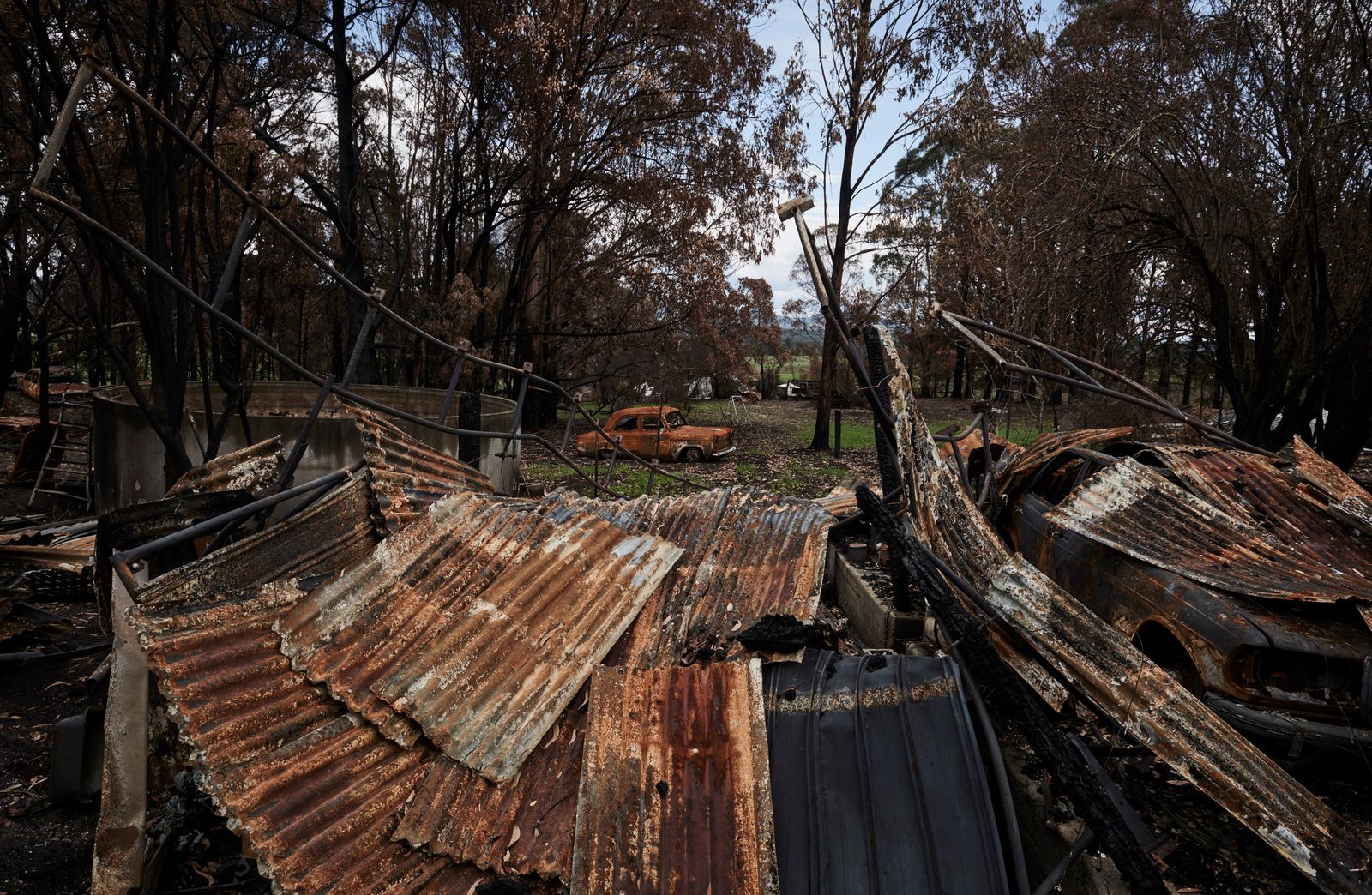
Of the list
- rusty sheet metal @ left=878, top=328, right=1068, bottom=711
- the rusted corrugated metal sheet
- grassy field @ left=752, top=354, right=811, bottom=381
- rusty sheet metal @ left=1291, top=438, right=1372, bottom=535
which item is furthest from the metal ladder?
grassy field @ left=752, top=354, right=811, bottom=381

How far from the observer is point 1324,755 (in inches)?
133

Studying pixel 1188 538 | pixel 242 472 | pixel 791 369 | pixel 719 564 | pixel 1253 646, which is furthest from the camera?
pixel 791 369

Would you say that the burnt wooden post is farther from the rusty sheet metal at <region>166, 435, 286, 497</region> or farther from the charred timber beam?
the charred timber beam

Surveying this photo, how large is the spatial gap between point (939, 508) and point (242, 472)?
12.0 feet

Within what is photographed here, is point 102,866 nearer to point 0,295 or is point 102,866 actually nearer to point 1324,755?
point 1324,755

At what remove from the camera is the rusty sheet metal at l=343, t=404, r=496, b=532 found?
12.4 feet

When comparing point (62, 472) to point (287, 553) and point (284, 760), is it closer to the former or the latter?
point (287, 553)

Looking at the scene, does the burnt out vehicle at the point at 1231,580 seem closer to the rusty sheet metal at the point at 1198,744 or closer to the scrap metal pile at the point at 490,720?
the rusty sheet metal at the point at 1198,744

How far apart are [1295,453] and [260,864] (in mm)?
6196

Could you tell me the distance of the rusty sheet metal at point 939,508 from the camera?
3293 millimetres

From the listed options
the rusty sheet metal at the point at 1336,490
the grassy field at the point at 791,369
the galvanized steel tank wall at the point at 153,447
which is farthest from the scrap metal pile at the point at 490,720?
the grassy field at the point at 791,369

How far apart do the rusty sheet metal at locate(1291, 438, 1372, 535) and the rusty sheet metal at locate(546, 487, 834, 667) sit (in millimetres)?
2931

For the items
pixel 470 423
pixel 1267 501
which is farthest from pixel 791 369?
pixel 1267 501

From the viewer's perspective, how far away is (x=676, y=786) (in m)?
2.52
